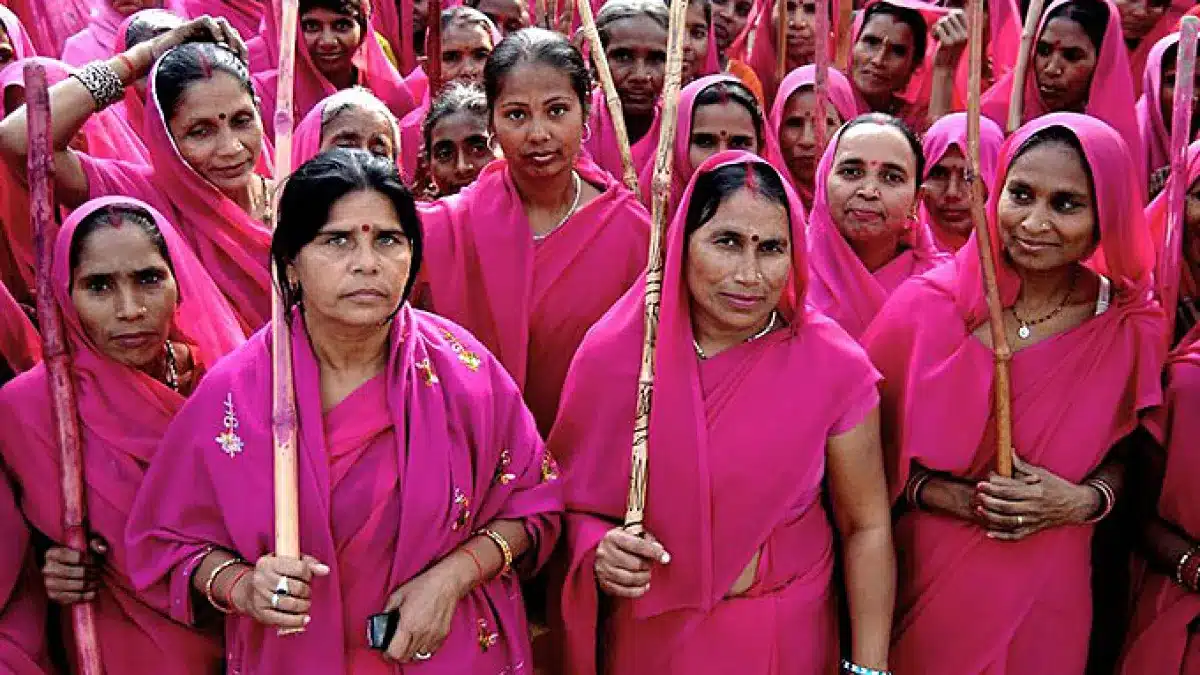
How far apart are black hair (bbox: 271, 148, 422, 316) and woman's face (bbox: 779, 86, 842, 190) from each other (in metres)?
2.26

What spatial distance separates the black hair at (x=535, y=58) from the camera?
327 cm

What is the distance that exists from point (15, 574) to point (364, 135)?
5.56 ft

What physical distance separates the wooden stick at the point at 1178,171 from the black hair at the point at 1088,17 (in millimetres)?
1365

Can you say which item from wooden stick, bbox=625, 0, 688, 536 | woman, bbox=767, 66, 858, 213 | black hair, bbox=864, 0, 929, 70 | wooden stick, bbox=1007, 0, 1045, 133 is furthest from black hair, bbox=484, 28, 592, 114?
black hair, bbox=864, 0, 929, 70

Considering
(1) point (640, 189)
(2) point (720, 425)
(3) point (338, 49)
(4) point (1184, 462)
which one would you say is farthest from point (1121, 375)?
(3) point (338, 49)

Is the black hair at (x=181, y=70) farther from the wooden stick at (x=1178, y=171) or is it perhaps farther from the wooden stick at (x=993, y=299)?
the wooden stick at (x=1178, y=171)

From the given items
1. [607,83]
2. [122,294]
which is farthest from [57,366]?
[607,83]

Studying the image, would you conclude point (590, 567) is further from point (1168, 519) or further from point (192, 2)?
point (192, 2)

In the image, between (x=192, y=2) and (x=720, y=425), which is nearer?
(x=720, y=425)

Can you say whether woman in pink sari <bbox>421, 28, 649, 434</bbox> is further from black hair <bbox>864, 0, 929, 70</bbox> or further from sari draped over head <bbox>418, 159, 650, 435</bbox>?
black hair <bbox>864, 0, 929, 70</bbox>

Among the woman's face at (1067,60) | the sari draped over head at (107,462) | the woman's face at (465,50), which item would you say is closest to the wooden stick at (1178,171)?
the woman's face at (1067,60)

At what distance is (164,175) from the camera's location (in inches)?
133

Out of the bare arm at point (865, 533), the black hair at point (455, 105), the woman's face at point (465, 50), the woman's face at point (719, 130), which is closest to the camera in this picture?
the bare arm at point (865, 533)

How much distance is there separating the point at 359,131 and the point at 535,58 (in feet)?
2.66
